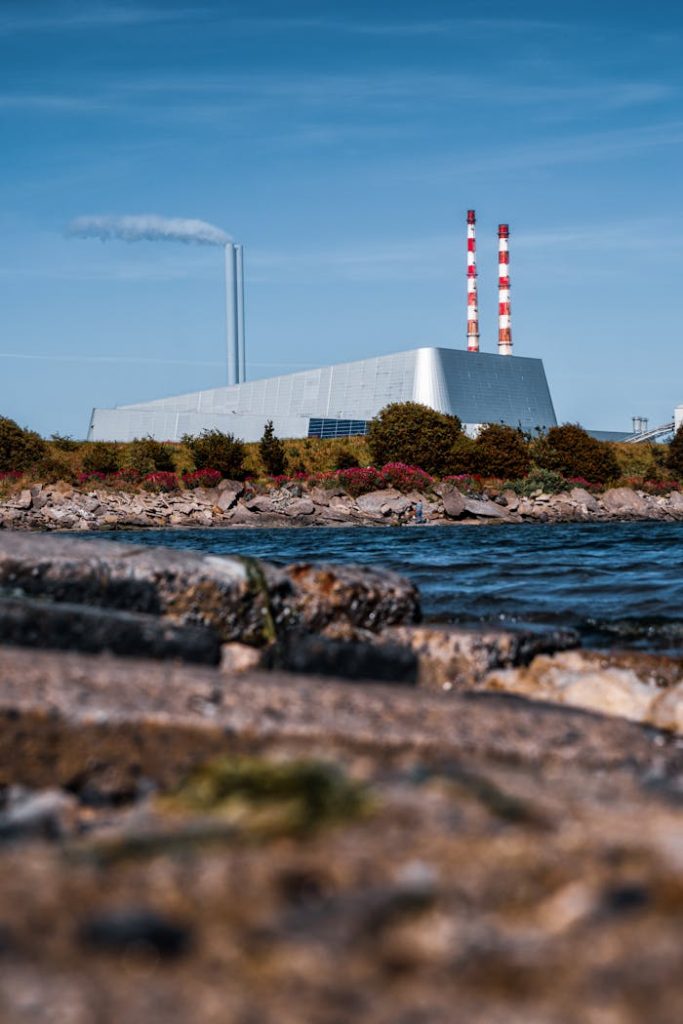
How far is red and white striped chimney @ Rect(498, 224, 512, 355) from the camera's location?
6444 cm

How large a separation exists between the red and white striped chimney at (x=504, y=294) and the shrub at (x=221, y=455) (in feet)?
68.8

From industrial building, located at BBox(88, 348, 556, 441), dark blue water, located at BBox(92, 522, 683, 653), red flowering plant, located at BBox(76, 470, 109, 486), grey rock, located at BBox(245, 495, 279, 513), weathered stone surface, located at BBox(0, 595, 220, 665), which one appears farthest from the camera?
industrial building, located at BBox(88, 348, 556, 441)

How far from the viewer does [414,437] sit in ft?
169

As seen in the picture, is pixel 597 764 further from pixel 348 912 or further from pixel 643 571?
pixel 643 571

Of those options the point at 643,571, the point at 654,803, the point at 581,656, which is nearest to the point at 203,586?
the point at 581,656

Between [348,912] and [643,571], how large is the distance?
38.0 feet

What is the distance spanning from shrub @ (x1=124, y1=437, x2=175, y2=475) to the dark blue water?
104ft

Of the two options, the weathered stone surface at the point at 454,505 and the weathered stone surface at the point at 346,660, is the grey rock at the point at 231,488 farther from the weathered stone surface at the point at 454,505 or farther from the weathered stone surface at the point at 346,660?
the weathered stone surface at the point at 346,660

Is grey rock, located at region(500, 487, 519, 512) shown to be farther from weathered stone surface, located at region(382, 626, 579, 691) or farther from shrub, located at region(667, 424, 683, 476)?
weathered stone surface, located at region(382, 626, 579, 691)

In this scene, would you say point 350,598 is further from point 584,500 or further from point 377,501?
point 584,500

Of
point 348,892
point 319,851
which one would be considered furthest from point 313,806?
point 348,892

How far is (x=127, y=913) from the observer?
2.15 m

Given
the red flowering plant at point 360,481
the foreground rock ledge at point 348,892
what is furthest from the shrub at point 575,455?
the foreground rock ledge at point 348,892

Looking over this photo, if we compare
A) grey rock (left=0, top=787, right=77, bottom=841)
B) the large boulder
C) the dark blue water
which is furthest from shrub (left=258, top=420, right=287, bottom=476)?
grey rock (left=0, top=787, right=77, bottom=841)
